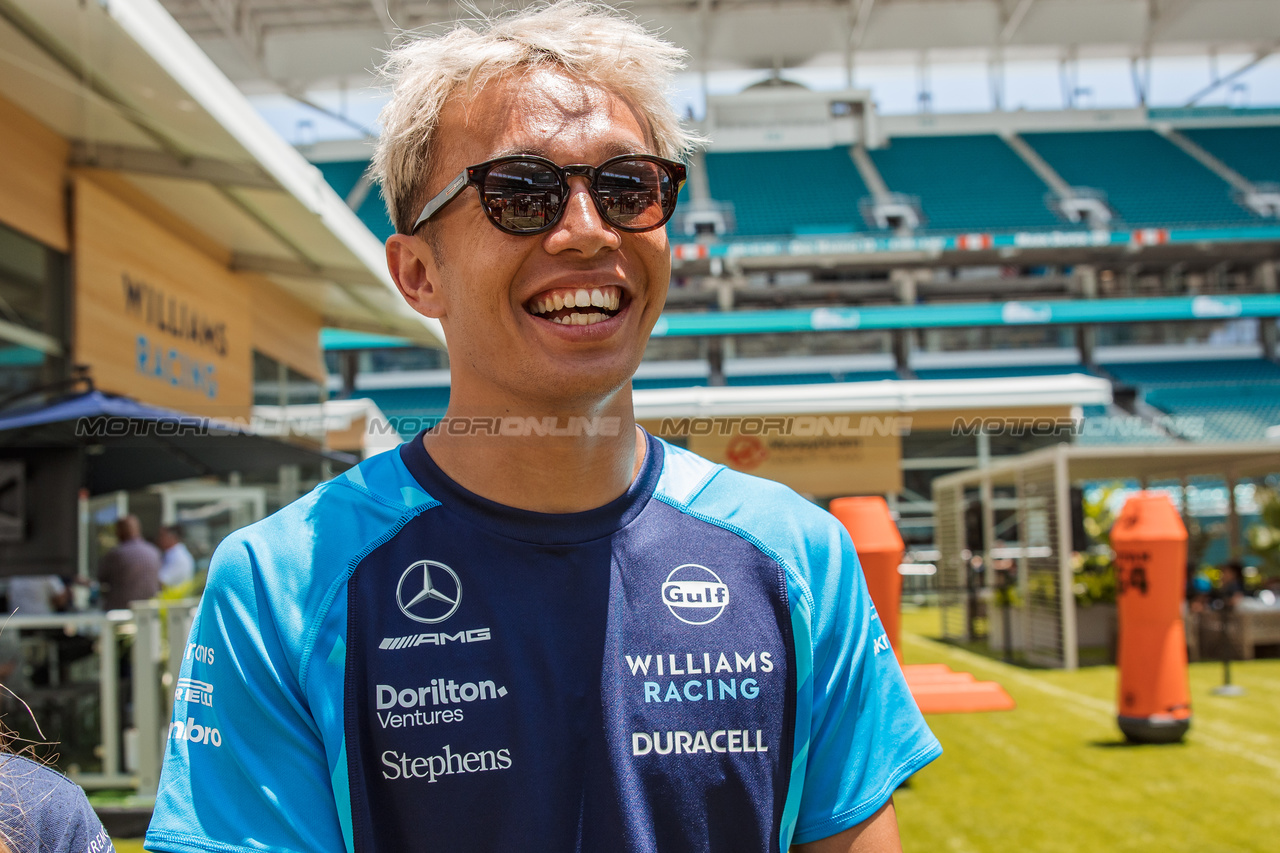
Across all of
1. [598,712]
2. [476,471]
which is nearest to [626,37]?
[476,471]

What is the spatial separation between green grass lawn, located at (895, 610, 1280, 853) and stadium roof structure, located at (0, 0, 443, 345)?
404cm

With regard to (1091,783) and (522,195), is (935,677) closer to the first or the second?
(1091,783)

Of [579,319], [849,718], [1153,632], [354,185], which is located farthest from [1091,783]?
[354,185]

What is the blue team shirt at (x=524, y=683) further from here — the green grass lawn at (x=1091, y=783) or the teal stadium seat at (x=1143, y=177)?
the teal stadium seat at (x=1143, y=177)

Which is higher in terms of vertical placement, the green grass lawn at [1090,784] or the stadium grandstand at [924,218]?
the stadium grandstand at [924,218]

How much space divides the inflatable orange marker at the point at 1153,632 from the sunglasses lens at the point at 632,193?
644 cm

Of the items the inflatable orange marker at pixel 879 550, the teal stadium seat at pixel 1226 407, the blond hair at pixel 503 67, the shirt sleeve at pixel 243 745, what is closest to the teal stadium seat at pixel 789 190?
the teal stadium seat at pixel 1226 407

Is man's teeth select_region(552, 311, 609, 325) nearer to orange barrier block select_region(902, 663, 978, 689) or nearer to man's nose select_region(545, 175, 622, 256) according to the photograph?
man's nose select_region(545, 175, 622, 256)

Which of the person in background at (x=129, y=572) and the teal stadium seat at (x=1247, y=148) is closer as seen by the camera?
the person in background at (x=129, y=572)

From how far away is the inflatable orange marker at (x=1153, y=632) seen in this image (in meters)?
6.44

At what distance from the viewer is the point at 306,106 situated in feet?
99.8

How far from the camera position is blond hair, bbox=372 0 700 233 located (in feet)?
3.96

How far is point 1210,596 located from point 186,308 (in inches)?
453

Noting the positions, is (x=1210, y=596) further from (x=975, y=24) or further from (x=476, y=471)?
(x=975, y=24)
